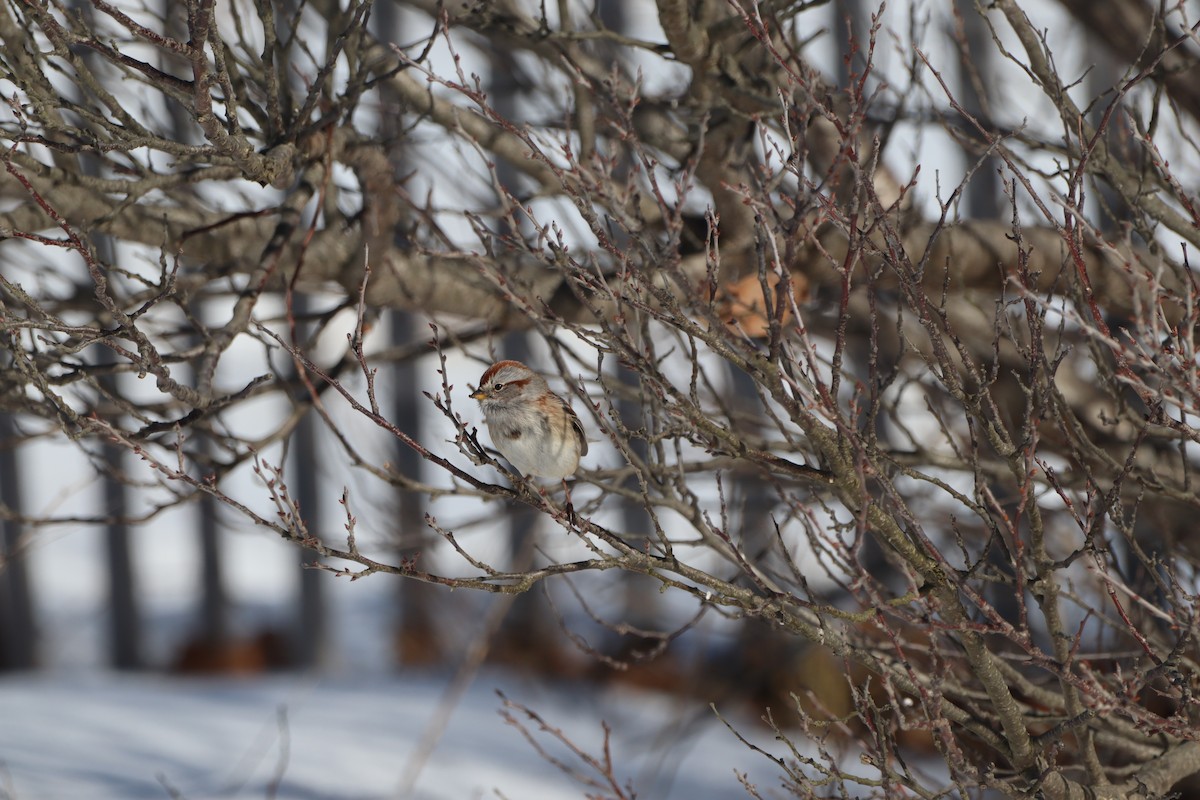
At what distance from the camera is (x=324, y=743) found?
5.21 meters

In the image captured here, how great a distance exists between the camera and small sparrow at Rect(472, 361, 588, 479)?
2.45 meters

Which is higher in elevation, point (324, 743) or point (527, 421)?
point (527, 421)

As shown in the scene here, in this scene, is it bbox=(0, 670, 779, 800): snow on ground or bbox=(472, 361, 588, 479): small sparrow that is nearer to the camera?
bbox=(472, 361, 588, 479): small sparrow

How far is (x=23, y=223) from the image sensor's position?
2.79 m

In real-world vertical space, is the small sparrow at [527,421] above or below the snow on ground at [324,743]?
above

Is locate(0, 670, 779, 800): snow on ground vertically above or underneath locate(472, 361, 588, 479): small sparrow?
underneath

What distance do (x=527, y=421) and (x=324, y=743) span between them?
3327mm

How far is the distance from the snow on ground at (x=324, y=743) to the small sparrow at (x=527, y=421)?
75.2 inches

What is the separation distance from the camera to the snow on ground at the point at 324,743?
4559 millimetres

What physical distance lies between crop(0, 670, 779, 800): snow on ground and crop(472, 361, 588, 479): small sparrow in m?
1.91

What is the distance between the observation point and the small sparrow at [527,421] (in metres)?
2.45

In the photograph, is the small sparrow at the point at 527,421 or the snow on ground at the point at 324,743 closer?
the small sparrow at the point at 527,421

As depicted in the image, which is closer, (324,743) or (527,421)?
(527,421)

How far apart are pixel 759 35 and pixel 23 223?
1848mm
